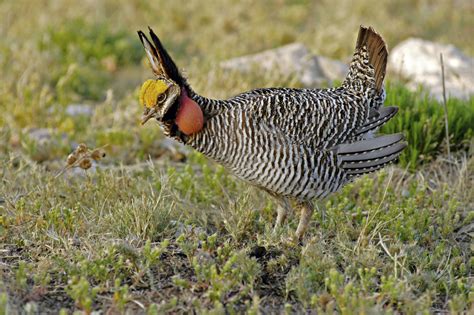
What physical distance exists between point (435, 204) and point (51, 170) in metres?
2.95

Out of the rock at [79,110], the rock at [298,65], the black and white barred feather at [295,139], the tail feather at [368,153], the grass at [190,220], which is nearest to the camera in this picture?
the grass at [190,220]

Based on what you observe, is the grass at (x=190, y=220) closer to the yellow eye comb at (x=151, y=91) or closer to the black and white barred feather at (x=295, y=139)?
the black and white barred feather at (x=295, y=139)

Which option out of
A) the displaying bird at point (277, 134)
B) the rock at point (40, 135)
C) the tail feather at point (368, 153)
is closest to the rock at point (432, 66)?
the tail feather at point (368, 153)

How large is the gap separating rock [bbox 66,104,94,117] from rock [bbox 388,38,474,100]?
119 inches

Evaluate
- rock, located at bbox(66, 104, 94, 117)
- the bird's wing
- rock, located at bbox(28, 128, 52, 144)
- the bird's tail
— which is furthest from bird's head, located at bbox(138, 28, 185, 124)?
rock, located at bbox(66, 104, 94, 117)

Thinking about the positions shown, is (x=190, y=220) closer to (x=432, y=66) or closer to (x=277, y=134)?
(x=277, y=134)

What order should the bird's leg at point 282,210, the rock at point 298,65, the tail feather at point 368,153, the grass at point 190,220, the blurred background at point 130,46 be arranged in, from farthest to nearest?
the rock at point 298,65, the blurred background at point 130,46, the bird's leg at point 282,210, the tail feather at point 368,153, the grass at point 190,220

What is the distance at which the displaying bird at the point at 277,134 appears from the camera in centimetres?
432

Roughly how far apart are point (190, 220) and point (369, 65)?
157cm

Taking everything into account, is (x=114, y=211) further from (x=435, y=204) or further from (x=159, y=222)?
(x=435, y=204)

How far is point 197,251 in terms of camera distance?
4.29 m

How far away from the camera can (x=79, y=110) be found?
7348 millimetres

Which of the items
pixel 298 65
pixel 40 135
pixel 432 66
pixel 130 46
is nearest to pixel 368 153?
pixel 298 65

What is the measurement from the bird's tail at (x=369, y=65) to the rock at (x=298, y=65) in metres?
2.22
